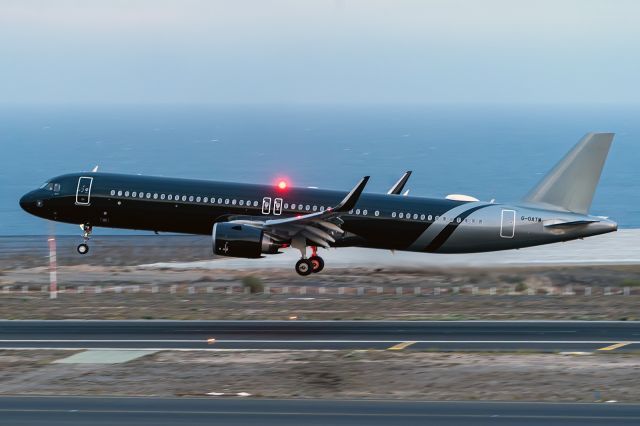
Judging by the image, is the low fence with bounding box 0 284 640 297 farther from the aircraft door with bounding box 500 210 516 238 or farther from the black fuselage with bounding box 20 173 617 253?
the aircraft door with bounding box 500 210 516 238

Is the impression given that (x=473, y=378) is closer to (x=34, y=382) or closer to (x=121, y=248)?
(x=34, y=382)

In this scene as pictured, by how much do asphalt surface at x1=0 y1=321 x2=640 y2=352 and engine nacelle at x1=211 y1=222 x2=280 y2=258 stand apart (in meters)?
6.90

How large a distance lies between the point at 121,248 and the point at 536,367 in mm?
49572

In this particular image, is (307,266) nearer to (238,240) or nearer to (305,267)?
(305,267)

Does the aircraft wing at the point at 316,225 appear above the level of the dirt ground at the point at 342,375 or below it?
above

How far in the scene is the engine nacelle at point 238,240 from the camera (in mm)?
48812

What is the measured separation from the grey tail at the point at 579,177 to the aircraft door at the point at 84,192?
2351cm

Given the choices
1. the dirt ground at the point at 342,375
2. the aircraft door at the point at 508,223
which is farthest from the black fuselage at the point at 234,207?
the dirt ground at the point at 342,375

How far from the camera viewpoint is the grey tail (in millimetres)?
51531

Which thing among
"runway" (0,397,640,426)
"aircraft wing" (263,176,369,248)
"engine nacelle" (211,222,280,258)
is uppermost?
"aircraft wing" (263,176,369,248)

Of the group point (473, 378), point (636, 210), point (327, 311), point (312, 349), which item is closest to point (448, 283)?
point (327, 311)

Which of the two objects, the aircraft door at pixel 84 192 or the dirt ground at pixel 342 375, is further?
the aircraft door at pixel 84 192

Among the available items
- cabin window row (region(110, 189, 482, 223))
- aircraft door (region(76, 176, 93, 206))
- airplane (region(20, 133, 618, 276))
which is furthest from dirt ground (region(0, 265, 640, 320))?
aircraft door (region(76, 176, 93, 206))

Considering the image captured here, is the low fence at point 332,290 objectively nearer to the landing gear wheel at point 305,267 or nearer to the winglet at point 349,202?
the landing gear wheel at point 305,267
